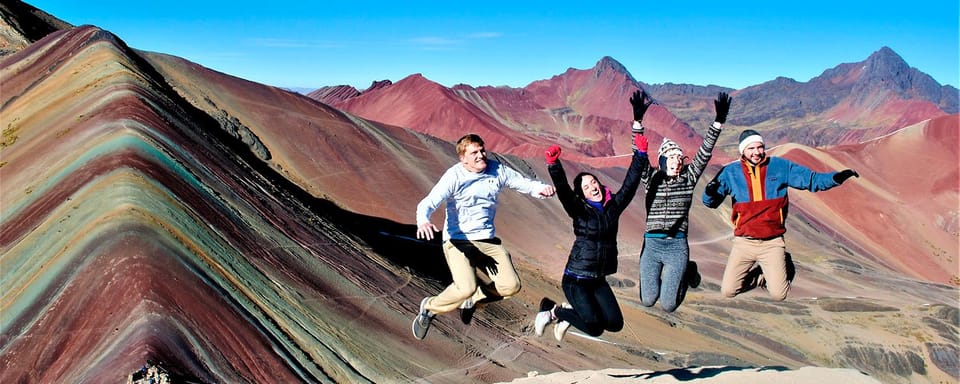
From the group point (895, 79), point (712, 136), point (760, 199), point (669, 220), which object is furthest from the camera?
point (895, 79)

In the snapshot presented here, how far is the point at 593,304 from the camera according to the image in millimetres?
6598

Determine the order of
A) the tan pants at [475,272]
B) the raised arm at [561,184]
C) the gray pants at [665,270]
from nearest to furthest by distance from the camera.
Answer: the raised arm at [561,184] < the tan pants at [475,272] < the gray pants at [665,270]

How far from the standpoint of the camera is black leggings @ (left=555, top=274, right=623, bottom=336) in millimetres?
6566

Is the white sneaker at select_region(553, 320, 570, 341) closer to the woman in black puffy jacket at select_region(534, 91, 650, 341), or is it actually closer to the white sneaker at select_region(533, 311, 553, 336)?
the white sneaker at select_region(533, 311, 553, 336)

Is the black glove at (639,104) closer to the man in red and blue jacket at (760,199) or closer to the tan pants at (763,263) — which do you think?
the man in red and blue jacket at (760,199)

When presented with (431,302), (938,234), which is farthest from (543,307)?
(938,234)

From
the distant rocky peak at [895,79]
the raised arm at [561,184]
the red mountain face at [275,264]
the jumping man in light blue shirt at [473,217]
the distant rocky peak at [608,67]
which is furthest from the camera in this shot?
the distant rocky peak at [895,79]

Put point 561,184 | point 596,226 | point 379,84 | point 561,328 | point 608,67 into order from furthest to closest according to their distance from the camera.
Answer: point 608,67 → point 379,84 → point 561,328 → point 596,226 → point 561,184

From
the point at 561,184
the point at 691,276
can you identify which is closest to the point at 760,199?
the point at 691,276

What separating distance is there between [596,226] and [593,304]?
0.74 metres

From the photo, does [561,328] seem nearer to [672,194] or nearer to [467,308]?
[467,308]

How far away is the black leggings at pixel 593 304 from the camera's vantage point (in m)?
6.57

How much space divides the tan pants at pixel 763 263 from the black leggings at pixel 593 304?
57.8 inches

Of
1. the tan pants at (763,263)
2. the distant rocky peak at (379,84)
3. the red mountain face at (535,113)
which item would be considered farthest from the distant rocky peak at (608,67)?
the tan pants at (763,263)
